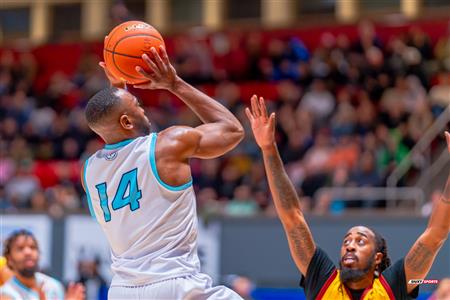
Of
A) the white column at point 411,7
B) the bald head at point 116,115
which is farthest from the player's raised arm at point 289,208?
the white column at point 411,7

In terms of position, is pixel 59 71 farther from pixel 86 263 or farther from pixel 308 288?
pixel 308 288

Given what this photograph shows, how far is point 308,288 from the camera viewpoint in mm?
5809

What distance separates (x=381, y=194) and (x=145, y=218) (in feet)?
28.5

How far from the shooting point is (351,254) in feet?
18.6

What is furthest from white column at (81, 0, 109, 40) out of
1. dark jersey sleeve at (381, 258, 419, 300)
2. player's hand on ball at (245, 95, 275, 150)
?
dark jersey sleeve at (381, 258, 419, 300)

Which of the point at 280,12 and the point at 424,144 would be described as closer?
the point at 424,144

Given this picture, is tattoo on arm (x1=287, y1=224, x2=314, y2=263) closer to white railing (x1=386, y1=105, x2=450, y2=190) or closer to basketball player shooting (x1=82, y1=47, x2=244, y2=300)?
basketball player shooting (x1=82, y1=47, x2=244, y2=300)

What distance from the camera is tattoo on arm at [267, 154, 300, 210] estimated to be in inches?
231

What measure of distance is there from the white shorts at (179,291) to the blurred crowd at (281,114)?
26.9 feet

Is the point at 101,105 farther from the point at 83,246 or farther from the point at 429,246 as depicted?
the point at 83,246

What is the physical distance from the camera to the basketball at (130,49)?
5.30m

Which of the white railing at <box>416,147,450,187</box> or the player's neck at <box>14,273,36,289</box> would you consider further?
the white railing at <box>416,147,450,187</box>

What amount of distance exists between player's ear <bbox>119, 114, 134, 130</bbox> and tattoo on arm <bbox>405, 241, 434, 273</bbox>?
78.2 inches

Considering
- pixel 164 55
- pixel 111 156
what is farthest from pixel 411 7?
pixel 111 156
